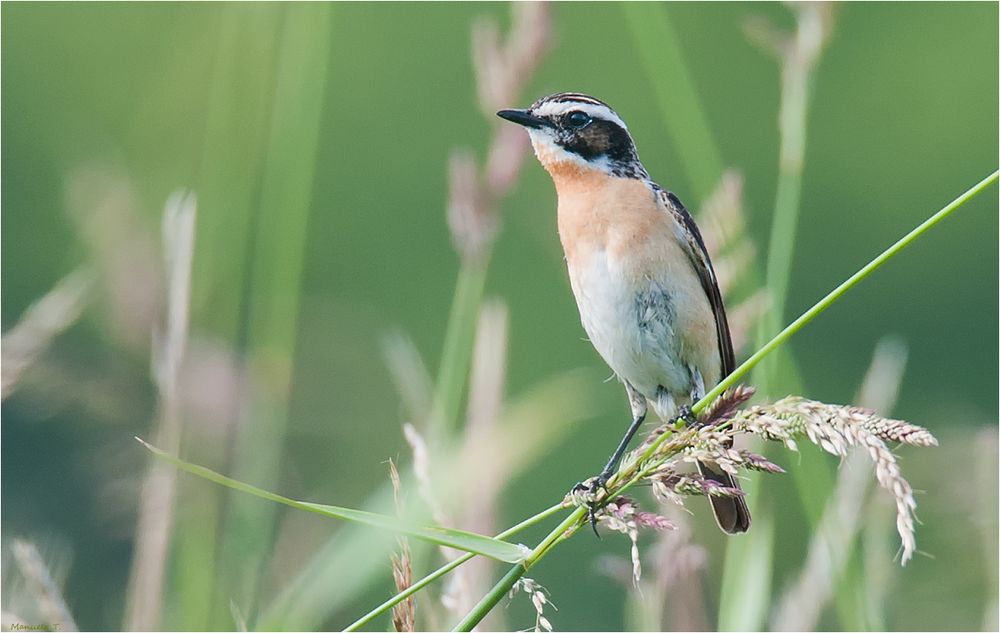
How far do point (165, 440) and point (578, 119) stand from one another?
5.47 feet

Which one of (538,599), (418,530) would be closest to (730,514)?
(538,599)

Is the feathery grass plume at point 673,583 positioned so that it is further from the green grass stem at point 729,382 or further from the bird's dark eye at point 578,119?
the bird's dark eye at point 578,119

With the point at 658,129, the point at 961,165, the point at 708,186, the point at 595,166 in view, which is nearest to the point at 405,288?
the point at 658,129

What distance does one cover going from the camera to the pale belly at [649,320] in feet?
11.6

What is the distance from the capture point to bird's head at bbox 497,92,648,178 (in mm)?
3846

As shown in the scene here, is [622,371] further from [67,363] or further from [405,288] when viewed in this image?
[405,288]

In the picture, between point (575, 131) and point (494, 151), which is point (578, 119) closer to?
point (575, 131)

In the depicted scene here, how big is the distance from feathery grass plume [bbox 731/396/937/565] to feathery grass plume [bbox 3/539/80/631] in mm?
1061

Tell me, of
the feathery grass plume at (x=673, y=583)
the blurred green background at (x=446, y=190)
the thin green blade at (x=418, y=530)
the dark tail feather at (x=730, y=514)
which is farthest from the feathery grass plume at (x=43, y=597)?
the blurred green background at (x=446, y=190)

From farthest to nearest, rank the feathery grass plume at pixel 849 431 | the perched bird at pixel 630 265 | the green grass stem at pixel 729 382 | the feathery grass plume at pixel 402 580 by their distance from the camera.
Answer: the perched bird at pixel 630 265
the feathery grass plume at pixel 402 580
the green grass stem at pixel 729 382
the feathery grass plume at pixel 849 431

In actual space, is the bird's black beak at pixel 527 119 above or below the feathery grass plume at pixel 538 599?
above

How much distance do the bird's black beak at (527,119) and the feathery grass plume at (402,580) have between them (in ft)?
6.07

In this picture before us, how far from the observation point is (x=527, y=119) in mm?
3773

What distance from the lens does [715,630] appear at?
274 cm
